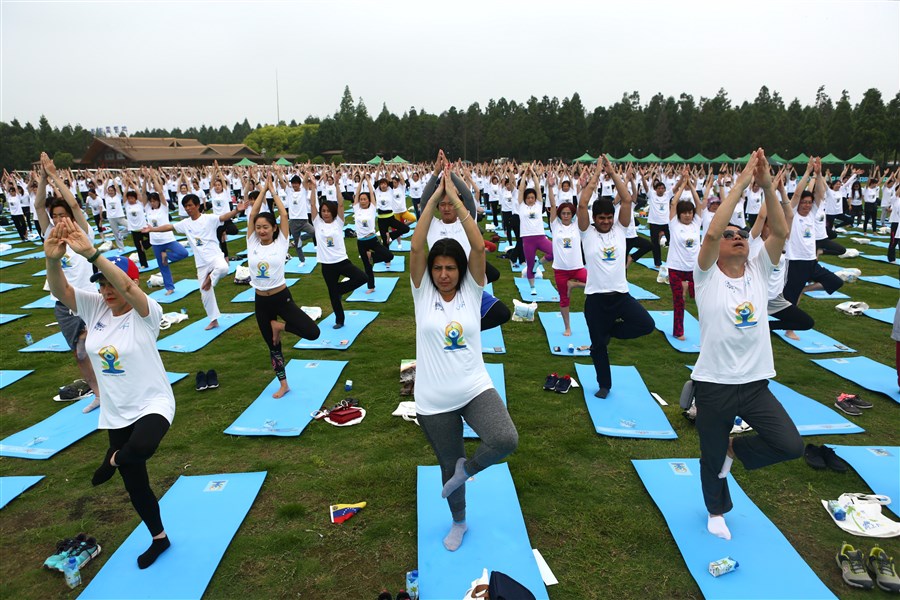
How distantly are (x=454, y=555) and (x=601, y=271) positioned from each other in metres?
3.99

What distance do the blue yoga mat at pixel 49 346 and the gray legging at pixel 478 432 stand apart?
8.64 meters

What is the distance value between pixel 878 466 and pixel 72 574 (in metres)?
7.38

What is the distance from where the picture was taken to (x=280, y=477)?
17.3 ft

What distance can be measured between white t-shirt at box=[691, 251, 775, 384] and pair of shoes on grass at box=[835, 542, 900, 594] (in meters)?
1.49

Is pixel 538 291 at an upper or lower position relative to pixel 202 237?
lower

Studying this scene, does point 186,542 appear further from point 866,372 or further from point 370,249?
point 866,372

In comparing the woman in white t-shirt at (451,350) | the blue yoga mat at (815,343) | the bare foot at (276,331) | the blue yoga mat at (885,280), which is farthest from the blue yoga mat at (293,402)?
the blue yoga mat at (885,280)

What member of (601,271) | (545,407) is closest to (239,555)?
(545,407)

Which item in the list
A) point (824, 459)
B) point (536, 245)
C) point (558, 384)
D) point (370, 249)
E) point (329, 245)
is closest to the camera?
point (824, 459)

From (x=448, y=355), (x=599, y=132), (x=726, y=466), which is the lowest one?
(x=726, y=466)

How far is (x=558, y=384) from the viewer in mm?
7094

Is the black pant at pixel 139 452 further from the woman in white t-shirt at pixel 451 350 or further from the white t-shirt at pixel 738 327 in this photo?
the white t-shirt at pixel 738 327

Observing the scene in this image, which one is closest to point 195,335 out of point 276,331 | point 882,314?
point 276,331

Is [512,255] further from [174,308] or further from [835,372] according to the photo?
[174,308]
